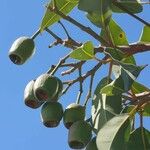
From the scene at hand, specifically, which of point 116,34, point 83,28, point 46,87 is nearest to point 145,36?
point 116,34

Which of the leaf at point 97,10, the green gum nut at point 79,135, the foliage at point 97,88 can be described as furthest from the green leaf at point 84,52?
the green gum nut at point 79,135

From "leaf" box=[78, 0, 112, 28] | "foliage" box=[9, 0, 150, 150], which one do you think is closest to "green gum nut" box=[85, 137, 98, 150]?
"foliage" box=[9, 0, 150, 150]

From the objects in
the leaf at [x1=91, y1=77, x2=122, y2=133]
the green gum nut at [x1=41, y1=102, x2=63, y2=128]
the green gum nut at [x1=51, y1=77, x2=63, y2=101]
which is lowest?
the leaf at [x1=91, y1=77, x2=122, y2=133]

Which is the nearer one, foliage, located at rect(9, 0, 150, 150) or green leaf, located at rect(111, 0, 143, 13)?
foliage, located at rect(9, 0, 150, 150)

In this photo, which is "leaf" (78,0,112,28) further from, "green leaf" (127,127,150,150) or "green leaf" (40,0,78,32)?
"green leaf" (127,127,150,150)

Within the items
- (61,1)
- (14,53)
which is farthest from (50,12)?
(14,53)

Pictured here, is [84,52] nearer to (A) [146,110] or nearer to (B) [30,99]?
(B) [30,99]

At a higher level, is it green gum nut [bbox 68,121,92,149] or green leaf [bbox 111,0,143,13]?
green leaf [bbox 111,0,143,13]
